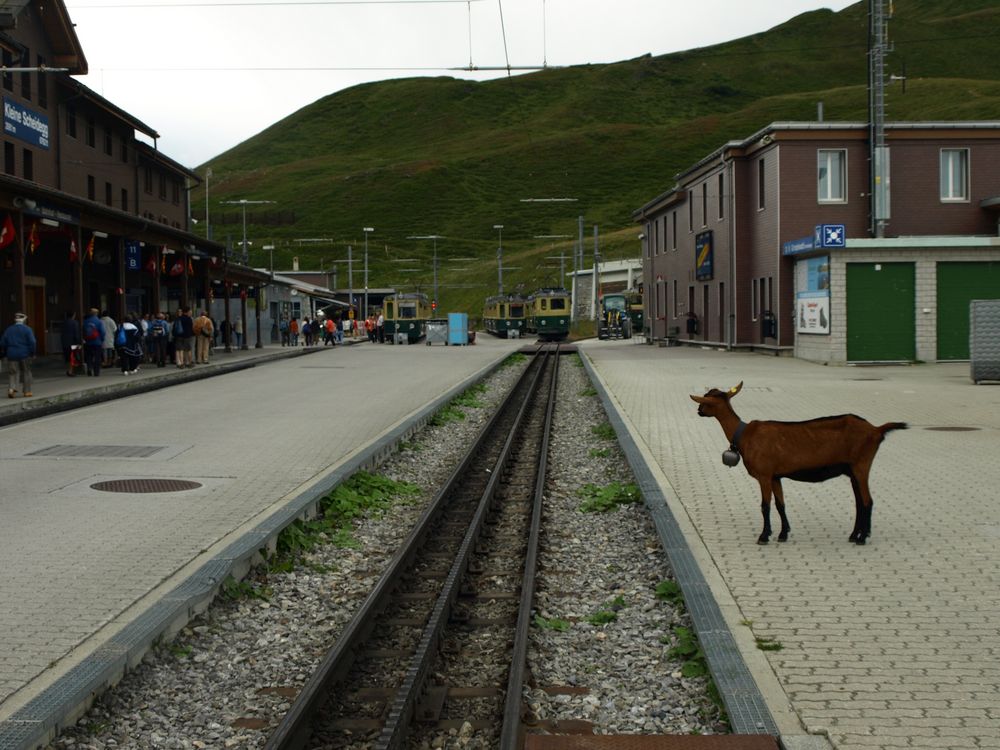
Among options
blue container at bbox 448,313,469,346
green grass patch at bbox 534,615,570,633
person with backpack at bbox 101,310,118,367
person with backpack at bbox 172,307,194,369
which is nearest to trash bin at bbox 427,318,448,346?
blue container at bbox 448,313,469,346

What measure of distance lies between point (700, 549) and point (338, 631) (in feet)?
9.10

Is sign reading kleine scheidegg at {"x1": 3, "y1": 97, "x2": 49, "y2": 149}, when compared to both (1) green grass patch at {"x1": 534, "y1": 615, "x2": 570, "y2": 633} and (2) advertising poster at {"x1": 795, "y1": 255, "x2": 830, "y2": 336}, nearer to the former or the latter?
(2) advertising poster at {"x1": 795, "y1": 255, "x2": 830, "y2": 336}

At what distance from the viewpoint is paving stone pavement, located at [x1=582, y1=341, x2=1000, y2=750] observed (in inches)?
199

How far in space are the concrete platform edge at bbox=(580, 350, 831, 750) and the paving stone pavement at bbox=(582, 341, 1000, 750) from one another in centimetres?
3

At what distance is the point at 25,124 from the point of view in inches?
1528

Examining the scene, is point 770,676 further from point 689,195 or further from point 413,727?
point 689,195

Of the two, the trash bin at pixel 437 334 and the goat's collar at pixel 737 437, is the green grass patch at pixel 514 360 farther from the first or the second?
the goat's collar at pixel 737 437

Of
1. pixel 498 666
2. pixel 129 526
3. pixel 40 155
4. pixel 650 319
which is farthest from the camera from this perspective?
pixel 650 319

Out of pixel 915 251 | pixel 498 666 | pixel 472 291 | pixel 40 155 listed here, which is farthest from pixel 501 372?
pixel 472 291

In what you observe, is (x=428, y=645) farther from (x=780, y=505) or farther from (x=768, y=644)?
(x=780, y=505)

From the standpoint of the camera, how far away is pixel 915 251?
1246 inches

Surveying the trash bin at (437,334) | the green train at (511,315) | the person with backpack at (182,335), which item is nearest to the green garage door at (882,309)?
the person with backpack at (182,335)

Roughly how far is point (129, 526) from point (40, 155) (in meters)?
34.9

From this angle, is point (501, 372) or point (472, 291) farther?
point (472, 291)
